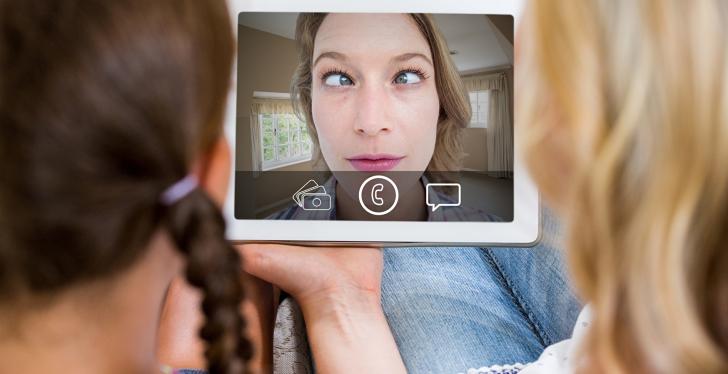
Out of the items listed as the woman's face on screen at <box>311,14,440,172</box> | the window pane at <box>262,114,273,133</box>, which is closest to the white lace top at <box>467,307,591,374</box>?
the woman's face on screen at <box>311,14,440,172</box>

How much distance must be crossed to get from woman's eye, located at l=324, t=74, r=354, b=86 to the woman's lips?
68mm

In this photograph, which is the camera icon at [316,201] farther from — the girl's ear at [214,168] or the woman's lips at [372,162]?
the girl's ear at [214,168]

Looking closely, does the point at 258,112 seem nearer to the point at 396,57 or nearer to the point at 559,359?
the point at 396,57

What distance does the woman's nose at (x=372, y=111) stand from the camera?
0.72 meters

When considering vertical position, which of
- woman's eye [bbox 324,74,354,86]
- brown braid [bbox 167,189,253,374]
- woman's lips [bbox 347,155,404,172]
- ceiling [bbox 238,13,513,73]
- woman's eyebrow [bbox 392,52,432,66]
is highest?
ceiling [bbox 238,13,513,73]

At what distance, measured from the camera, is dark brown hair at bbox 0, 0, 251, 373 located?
393mm

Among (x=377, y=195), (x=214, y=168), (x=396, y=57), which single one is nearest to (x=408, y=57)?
(x=396, y=57)

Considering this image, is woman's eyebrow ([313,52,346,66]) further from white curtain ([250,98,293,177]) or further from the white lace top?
the white lace top

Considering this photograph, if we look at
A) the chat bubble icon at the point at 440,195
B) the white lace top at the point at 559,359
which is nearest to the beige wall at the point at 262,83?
the chat bubble icon at the point at 440,195

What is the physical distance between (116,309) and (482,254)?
554 mm

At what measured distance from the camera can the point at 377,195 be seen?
73 centimetres

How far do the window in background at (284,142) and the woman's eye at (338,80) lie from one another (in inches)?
1.8

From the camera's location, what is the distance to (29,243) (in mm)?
405

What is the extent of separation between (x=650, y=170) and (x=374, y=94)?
13.5 inches
